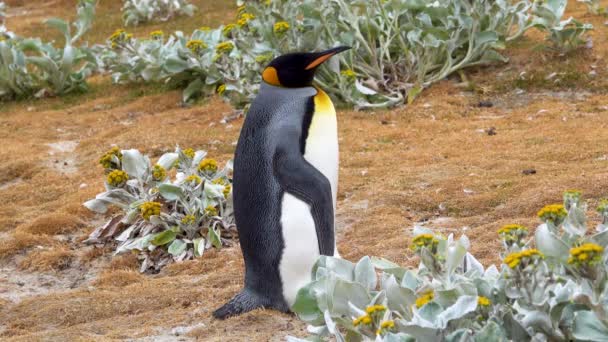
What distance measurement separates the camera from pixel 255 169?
12.0ft

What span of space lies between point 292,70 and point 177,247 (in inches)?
55.1

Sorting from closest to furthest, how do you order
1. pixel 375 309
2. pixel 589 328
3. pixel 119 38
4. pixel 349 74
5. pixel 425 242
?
pixel 589 328 < pixel 375 309 < pixel 425 242 < pixel 349 74 < pixel 119 38

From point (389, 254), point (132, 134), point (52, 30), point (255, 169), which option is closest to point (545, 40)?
point (132, 134)

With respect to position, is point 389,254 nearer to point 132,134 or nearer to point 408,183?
point 408,183

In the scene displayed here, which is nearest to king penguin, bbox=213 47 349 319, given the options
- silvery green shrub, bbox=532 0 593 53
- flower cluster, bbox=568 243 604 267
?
flower cluster, bbox=568 243 604 267

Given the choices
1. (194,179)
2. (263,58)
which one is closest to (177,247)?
(194,179)

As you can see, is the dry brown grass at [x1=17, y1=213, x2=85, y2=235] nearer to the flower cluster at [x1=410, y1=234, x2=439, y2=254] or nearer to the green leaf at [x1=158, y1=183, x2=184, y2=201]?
the green leaf at [x1=158, y1=183, x2=184, y2=201]

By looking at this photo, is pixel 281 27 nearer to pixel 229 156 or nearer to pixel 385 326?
pixel 229 156

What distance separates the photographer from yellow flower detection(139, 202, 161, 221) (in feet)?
15.4

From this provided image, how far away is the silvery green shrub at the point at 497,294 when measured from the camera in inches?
88.3

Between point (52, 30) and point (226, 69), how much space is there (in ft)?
21.3

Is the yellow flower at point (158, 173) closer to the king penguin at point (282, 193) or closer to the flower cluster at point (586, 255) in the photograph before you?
the king penguin at point (282, 193)

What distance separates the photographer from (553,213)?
248cm

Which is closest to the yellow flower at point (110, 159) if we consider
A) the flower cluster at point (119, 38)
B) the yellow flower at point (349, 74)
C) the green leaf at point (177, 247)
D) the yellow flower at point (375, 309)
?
the green leaf at point (177, 247)
